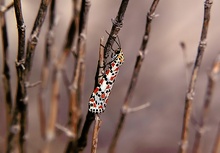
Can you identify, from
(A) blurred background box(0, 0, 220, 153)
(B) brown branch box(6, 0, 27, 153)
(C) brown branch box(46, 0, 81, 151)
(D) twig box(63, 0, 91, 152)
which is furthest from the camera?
(A) blurred background box(0, 0, 220, 153)

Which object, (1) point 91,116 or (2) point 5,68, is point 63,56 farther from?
(1) point 91,116

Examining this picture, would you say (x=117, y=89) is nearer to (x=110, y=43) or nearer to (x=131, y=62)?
(x=131, y=62)

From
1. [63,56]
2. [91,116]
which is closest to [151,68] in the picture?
[63,56]

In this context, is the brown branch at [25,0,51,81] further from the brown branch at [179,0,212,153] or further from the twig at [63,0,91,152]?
the brown branch at [179,0,212,153]

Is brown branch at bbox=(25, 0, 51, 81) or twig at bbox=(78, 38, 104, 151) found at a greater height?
brown branch at bbox=(25, 0, 51, 81)

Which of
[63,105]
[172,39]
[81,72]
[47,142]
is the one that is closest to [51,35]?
[81,72]

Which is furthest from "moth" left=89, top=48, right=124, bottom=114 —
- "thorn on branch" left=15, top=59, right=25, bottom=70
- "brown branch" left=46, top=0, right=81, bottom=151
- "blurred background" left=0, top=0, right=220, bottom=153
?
"blurred background" left=0, top=0, right=220, bottom=153
